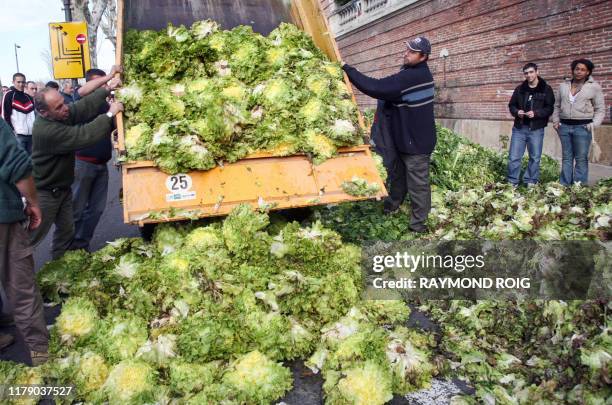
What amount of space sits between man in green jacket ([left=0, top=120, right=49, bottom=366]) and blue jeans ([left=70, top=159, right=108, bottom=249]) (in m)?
2.19

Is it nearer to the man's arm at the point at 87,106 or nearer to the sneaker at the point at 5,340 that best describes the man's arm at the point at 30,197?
the sneaker at the point at 5,340

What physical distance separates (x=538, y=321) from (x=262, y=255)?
2495 mm

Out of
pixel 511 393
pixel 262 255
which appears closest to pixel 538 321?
pixel 511 393

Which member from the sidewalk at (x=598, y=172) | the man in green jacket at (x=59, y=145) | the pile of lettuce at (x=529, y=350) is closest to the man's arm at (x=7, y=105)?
the man in green jacket at (x=59, y=145)

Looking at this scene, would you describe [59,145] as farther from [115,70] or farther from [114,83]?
[115,70]

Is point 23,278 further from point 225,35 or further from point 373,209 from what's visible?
point 373,209

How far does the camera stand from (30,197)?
419cm

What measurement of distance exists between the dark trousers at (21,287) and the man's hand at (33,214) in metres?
0.19

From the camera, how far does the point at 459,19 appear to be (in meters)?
14.9

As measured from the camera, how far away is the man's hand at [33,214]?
14.2 ft

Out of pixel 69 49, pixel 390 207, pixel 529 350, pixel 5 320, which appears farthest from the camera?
pixel 69 49

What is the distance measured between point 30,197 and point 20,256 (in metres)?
0.51

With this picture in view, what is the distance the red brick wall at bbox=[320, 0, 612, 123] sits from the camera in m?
10.3

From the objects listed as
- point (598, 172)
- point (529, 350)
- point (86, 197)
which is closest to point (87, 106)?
point (86, 197)
